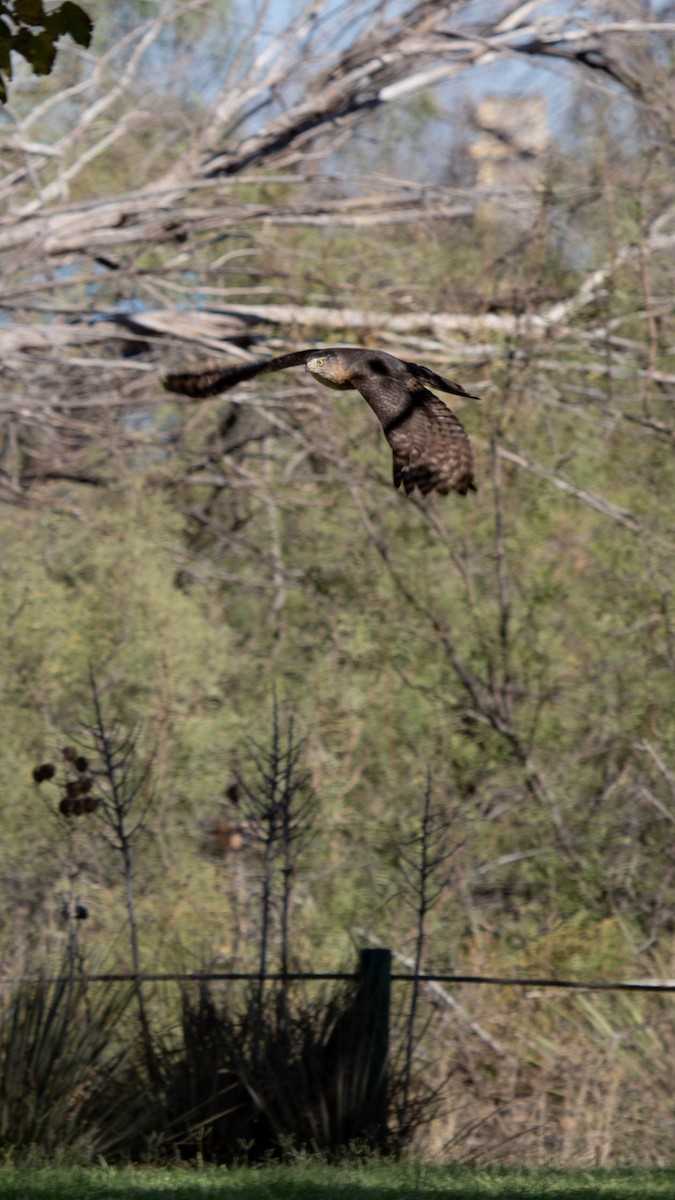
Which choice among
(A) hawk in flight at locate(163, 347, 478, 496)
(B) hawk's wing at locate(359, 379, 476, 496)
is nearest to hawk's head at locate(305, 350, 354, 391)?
(A) hawk in flight at locate(163, 347, 478, 496)

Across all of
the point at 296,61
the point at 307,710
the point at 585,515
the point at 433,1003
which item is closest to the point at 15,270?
the point at 296,61

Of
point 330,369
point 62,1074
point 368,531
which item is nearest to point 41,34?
point 330,369

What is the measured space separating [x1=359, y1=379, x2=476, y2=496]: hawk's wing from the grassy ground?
204 cm

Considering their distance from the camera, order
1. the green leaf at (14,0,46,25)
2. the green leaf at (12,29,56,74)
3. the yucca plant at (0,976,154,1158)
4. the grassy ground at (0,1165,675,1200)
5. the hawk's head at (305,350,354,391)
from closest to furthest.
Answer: the hawk's head at (305,350,354,391) < the grassy ground at (0,1165,675,1200) < the green leaf at (14,0,46,25) < the green leaf at (12,29,56,74) < the yucca plant at (0,976,154,1158)

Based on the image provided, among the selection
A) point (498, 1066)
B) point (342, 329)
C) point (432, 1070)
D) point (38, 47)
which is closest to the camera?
point (38, 47)

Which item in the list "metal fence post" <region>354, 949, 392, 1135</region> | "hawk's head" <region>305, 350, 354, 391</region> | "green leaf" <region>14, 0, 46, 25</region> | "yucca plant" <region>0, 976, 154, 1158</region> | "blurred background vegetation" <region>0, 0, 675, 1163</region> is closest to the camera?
"hawk's head" <region>305, 350, 354, 391</region>

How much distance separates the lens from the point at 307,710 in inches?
412

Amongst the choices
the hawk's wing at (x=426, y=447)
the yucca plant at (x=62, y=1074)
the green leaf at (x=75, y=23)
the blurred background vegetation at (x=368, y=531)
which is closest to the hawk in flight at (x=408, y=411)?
the hawk's wing at (x=426, y=447)

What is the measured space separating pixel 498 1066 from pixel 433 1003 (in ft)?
2.63

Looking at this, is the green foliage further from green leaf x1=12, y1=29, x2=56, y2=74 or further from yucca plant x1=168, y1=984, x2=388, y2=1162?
yucca plant x1=168, y1=984, x2=388, y2=1162

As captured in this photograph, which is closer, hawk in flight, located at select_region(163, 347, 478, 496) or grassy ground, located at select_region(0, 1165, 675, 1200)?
hawk in flight, located at select_region(163, 347, 478, 496)

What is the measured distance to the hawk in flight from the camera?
3906 millimetres

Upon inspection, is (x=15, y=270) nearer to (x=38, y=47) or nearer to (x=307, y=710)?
(x=307, y=710)

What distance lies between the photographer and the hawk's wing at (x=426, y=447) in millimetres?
3900
